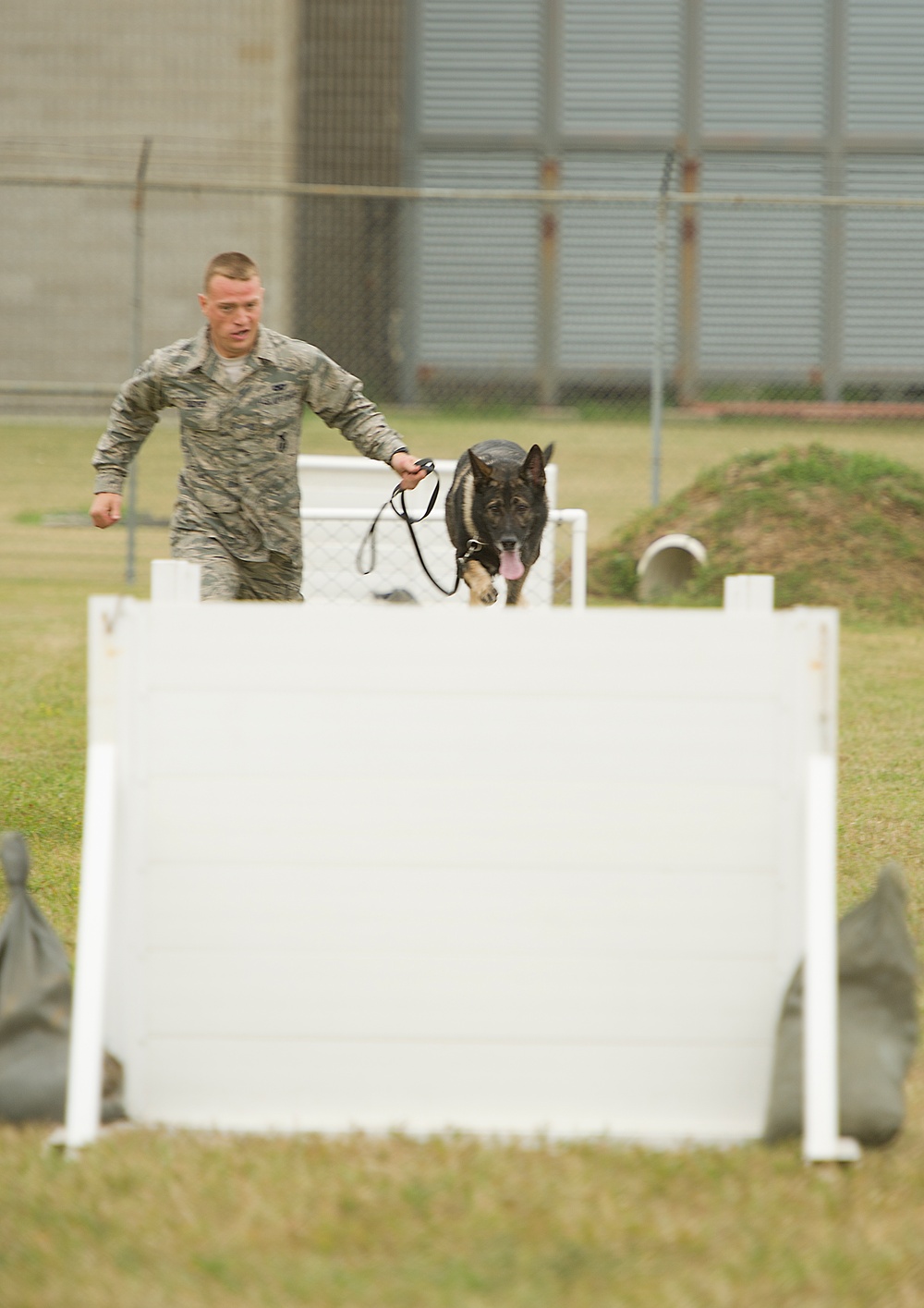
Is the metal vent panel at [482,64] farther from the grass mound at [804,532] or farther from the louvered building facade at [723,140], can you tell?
the grass mound at [804,532]

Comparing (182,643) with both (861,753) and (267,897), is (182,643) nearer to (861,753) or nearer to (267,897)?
(267,897)

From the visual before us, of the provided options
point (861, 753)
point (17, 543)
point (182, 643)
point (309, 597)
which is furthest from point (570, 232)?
point (182, 643)

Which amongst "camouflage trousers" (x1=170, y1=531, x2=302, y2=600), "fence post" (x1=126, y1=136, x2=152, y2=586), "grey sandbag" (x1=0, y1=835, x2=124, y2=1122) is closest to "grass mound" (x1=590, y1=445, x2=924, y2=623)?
"fence post" (x1=126, y1=136, x2=152, y2=586)

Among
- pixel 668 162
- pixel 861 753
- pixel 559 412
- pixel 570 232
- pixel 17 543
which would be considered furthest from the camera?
pixel 570 232

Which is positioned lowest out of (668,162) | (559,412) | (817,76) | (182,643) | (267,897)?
(267,897)

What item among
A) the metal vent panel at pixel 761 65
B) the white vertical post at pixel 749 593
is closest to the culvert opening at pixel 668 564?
the white vertical post at pixel 749 593

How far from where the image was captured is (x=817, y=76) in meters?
17.0

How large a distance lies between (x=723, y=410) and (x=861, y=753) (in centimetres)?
Answer: 929

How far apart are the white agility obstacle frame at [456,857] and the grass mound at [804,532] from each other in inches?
278

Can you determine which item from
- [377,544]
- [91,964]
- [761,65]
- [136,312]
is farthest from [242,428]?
[761,65]

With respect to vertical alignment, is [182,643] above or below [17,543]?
below

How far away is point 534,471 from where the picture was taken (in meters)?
6.41

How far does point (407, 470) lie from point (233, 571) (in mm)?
667

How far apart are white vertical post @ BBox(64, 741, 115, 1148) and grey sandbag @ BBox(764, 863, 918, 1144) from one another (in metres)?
1.16
